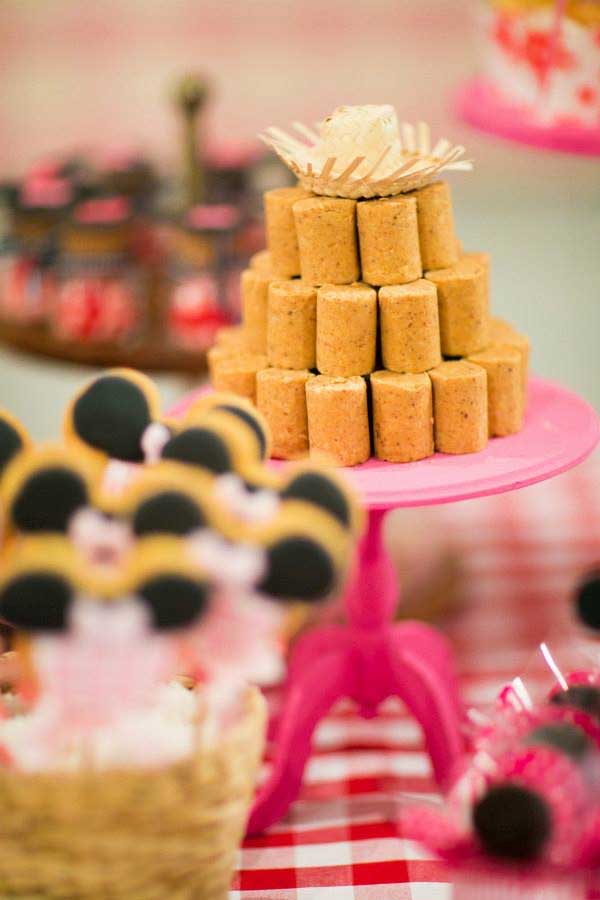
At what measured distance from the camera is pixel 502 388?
131 centimetres

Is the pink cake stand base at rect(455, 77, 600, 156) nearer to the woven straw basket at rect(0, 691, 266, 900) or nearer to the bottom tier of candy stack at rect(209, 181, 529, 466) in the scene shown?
the bottom tier of candy stack at rect(209, 181, 529, 466)

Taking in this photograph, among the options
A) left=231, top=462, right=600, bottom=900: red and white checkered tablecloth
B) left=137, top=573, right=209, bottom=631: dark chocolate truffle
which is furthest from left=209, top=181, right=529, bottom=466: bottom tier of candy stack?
left=137, top=573, right=209, bottom=631: dark chocolate truffle

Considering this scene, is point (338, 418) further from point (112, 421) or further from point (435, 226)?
point (112, 421)

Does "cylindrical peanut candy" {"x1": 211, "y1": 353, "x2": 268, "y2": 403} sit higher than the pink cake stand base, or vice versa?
the pink cake stand base

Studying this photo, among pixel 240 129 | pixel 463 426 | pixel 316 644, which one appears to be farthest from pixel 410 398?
pixel 240 129

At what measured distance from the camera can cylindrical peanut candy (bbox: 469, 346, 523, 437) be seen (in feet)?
4.28

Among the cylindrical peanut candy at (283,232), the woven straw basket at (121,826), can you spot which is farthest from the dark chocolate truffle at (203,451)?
the cylindrical peanut candy at (283,232)

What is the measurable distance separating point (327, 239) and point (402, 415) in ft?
0.67

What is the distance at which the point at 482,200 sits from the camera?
15.7 feet

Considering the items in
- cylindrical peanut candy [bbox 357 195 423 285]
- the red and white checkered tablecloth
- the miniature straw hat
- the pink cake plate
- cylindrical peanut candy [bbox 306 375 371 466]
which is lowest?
the red and white checkered tablecloth

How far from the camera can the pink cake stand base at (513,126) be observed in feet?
5.66

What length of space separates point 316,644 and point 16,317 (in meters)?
0.97

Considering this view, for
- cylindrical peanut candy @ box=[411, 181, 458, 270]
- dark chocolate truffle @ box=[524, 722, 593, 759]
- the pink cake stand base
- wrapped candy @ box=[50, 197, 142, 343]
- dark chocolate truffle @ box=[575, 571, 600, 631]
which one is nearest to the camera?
dark chocolate truffle @ box=[524, 722, 593, 759]

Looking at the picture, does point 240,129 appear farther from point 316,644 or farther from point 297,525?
point 297,525
